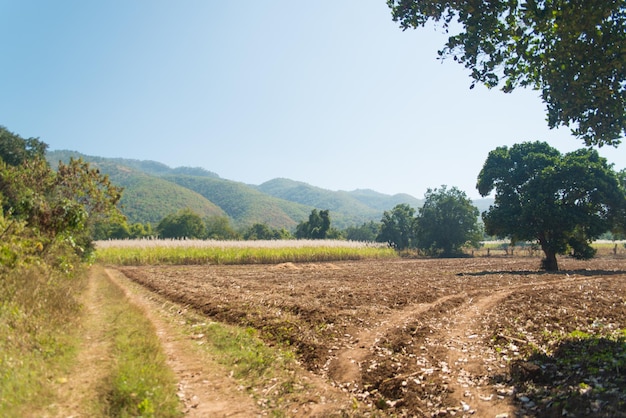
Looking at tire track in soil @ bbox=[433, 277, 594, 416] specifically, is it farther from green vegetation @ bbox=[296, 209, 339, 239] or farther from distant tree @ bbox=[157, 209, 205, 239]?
distant tree @ bbox=[157, 209, 205, 239]

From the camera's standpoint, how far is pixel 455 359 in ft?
24.8

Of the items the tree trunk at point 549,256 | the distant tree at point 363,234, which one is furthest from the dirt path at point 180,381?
the distant tree at point 363,234

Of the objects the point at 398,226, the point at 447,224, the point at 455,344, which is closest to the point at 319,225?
the point at 398,226

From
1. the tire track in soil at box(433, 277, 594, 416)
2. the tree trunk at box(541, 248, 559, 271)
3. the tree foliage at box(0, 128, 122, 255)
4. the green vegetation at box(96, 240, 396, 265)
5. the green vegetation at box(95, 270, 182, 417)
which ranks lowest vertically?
the green vegetation at box(96, 240, 396, 265)

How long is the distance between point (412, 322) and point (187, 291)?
10.0 meters

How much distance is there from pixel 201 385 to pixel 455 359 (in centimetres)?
489

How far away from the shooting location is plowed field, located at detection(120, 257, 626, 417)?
18.9 ft

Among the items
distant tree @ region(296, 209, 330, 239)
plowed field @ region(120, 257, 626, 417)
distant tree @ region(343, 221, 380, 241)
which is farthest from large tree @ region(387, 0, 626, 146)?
distant tree @ region(343, 221, 380, 241)

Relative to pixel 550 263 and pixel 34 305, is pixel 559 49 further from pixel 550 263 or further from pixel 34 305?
pixel 550 263

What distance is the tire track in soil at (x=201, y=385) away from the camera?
5.83 meters

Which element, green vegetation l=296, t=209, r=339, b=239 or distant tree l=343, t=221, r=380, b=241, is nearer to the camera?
green vegetation l=296, t=209, r=339, b=239

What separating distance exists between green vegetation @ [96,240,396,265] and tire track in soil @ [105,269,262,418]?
2812cm

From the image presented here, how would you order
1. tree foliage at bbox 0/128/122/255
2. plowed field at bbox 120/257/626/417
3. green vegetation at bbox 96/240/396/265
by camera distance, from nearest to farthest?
plowed field at bbox 120/257/626/417, tree foliage at bbox 0/128/122/255, green vegetation at bbox 96/240/396/265

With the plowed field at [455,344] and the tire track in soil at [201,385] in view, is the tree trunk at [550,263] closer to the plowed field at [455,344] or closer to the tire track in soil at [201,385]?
the plowed field at [455,344]
